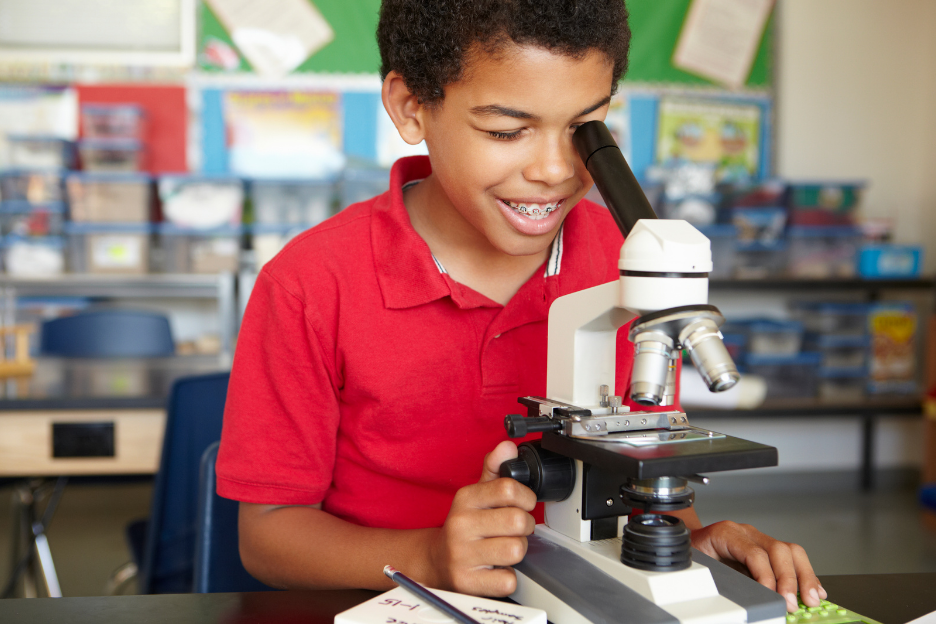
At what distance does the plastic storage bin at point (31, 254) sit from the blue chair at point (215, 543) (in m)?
→ 2.37

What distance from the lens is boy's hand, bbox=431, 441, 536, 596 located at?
2.02 feet

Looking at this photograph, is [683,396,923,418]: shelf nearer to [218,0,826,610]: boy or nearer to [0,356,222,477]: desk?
[0,356,222,477]: desk

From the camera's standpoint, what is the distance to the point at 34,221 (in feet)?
9.86

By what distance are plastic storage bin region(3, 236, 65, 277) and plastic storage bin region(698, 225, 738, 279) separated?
2.47 meters

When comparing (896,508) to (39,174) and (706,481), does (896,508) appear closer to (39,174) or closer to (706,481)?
(706,481)

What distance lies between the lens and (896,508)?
10.3 ft

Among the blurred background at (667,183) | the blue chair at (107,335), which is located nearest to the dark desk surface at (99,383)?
the blue chair at (107,335)

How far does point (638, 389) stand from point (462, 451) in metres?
0.38

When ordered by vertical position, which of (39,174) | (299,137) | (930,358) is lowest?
(930,358)

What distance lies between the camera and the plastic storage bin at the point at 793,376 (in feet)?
10.3

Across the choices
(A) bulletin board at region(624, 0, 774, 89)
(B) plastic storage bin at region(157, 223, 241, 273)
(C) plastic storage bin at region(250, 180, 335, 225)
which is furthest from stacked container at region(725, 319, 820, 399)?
(B) plastic storage bin at region(157, 223, 241, 273)

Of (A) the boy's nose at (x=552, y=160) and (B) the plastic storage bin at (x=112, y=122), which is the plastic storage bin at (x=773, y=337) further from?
(A) the boy's nose at (x=552, y=160)

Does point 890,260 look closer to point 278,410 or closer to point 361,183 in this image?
point 361,183

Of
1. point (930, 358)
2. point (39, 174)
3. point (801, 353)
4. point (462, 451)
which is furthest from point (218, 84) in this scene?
point (930, 358)
